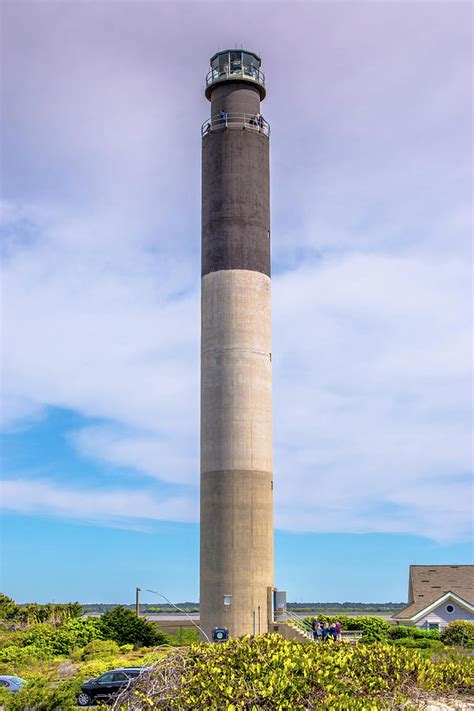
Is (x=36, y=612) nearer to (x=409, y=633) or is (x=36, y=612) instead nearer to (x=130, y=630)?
(x=130, y=630)

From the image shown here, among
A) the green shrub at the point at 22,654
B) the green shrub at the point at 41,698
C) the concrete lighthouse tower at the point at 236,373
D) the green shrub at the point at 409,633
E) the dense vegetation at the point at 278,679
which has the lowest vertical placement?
the green shrub at the point at 409,633

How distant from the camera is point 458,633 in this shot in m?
51.2

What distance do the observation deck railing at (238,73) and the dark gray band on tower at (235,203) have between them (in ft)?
14.6

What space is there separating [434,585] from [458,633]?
8.36 meters

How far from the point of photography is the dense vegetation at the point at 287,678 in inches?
650

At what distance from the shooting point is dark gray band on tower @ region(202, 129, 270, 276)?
47438 mm

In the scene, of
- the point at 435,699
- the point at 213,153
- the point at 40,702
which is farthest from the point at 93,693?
the point at 213,153

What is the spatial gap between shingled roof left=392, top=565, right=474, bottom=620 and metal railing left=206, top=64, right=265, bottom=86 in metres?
38.0

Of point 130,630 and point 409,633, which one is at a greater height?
point 130,630

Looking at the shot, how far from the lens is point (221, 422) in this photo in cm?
4519

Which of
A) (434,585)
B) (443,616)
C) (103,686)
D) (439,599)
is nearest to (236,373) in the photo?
(103,686)

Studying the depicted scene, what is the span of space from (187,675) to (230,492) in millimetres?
26939

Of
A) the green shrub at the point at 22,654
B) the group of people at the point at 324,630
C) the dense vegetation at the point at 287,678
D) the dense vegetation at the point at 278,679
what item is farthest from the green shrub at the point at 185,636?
the dense vegetation at the point at 287,678

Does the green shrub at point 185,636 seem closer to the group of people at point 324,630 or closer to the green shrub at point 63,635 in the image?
the green shrub at point 63,635
